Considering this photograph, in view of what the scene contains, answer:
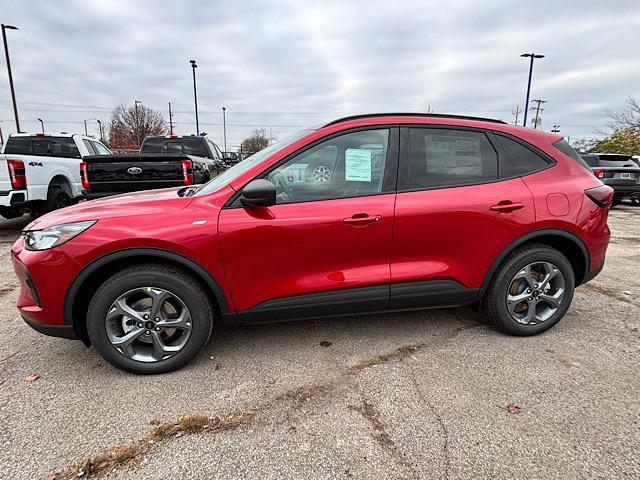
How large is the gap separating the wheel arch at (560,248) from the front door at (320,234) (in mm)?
883

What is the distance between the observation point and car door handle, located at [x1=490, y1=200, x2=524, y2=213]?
9.53ft

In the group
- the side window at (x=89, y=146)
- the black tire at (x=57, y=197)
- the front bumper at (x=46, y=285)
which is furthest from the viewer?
the side window at (x=89, y=146)

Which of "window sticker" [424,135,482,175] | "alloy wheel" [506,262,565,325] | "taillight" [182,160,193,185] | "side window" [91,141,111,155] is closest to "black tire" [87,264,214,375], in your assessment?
"window sticker" [424,135,482,175]

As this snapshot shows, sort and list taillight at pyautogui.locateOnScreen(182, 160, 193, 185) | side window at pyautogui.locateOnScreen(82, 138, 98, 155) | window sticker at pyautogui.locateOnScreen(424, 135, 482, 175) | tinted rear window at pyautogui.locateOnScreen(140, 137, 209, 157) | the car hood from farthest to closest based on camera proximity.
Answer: tinted rear window at pyautogui.locateOnScreen(140, 137, 209, 157) < side window at pyautogui.locateOnScreen(82, 138, 98, 155) < taillight at pyautogui.locateOnScreen(182, 160, 193, 185) < window sticker at pyautogui.locateOnScreen(424, 135, 482, 175) < the car hood

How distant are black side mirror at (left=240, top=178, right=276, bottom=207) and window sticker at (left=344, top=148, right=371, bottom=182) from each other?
1.91 ft

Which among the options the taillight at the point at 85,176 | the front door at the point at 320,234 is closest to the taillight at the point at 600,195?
the front door at the point at 320,234

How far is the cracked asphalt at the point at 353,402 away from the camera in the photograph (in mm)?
1925

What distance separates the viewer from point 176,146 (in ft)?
33.2

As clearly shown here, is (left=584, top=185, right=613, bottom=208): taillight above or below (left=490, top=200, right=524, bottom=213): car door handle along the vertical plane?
above

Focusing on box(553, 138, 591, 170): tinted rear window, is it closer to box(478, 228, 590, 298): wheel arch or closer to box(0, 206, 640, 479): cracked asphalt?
box(478, 228, 590, 298): wheel arch

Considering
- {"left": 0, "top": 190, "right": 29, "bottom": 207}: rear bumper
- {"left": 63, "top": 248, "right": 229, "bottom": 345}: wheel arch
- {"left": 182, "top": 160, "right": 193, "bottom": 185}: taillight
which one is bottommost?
{"left": 63, "top": 248, "right": 229, "bottom": 345}: wheel arch

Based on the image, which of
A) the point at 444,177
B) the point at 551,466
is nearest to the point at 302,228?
the point at 444,177

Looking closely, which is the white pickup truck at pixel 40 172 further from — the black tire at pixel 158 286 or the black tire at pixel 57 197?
the black tire at pixel 158 286

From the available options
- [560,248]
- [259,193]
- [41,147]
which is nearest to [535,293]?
[560,248]
